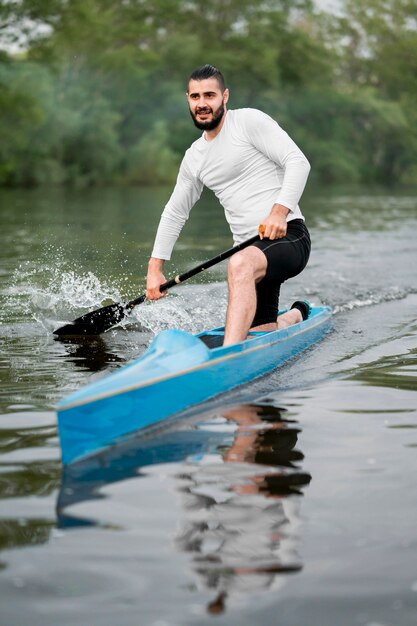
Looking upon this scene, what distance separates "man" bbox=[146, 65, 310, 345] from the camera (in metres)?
6.44

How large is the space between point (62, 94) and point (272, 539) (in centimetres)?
4482

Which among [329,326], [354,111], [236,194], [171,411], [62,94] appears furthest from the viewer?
[354,111]

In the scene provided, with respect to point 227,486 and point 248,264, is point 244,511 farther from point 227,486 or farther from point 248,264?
point 248,264

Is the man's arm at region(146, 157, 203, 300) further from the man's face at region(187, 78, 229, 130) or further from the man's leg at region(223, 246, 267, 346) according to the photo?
the man's leg at region(223, 246, 267, 346)

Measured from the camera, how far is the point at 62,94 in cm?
4638

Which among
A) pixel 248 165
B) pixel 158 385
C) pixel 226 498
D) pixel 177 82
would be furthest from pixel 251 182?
pixel 177 82

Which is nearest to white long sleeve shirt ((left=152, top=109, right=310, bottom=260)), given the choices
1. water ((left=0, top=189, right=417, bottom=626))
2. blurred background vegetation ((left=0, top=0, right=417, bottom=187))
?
water ((left=0, top=189, right=417, bottom=626))

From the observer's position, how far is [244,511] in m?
3.83

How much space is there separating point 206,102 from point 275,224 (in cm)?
99

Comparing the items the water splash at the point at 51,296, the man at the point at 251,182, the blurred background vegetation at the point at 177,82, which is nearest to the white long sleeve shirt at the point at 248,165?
the man at the point at 251,182

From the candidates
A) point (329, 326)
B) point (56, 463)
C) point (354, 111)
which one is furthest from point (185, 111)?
point (56, 463)

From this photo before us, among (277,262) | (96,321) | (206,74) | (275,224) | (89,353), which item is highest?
(206,74)

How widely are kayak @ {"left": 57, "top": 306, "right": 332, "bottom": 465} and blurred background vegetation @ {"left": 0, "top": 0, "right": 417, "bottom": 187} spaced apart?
3170cm

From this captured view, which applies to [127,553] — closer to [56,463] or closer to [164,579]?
[164,579]
